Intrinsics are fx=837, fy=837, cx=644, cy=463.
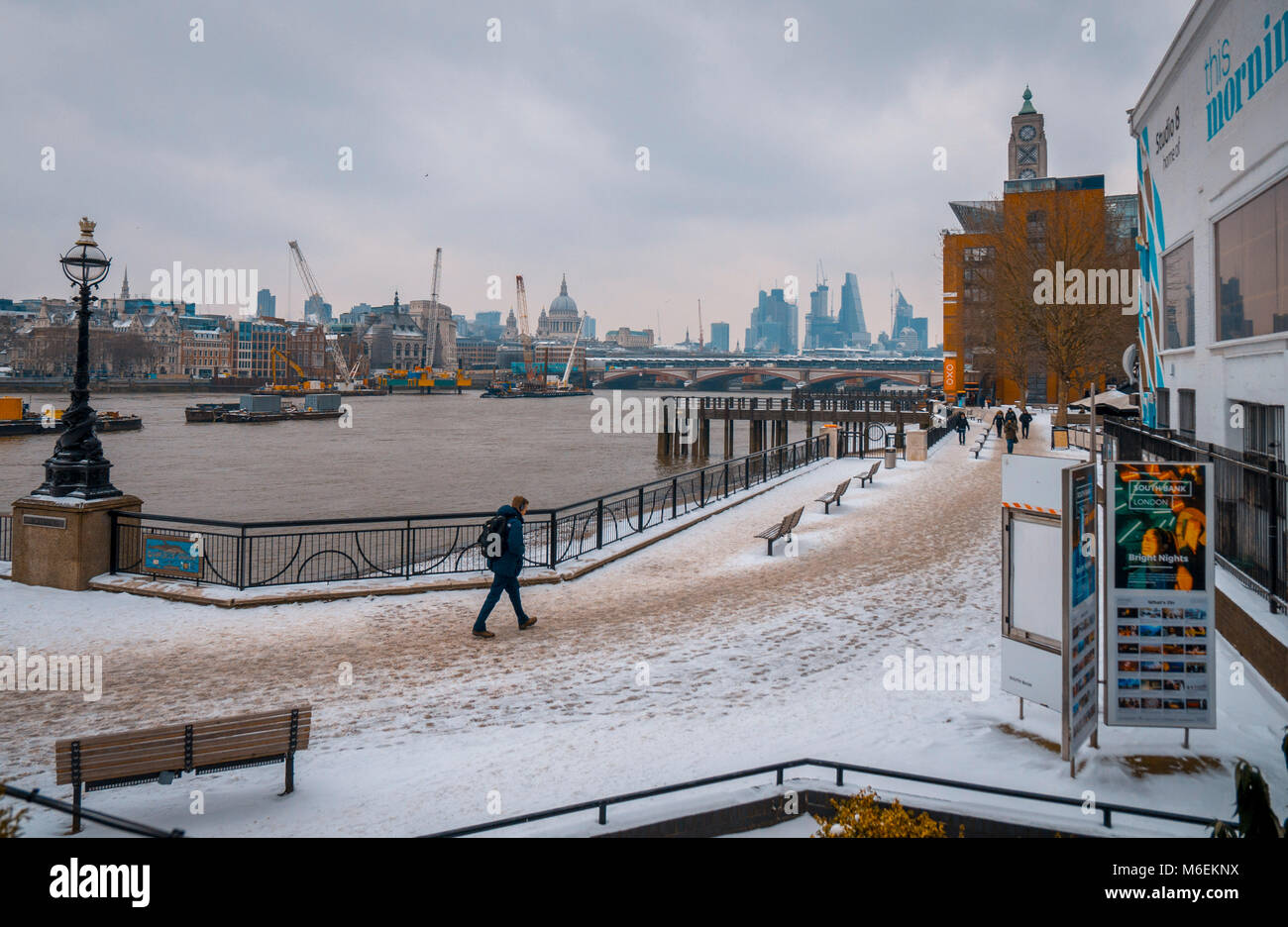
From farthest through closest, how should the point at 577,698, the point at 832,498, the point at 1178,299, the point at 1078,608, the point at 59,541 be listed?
1. the point at 832,498
2. the point at 1178,299
3. the point at 59,541
4. the point at 577,698
5. the point at 1078,608

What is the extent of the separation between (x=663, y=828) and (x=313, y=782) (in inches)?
115

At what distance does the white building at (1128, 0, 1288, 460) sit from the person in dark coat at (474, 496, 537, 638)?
9.44 meters

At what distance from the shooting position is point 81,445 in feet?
42.8

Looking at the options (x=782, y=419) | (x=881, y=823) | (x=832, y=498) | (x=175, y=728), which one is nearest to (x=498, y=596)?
(x=175, y=728)

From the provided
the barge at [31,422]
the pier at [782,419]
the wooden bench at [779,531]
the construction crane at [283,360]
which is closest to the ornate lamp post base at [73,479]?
the wooden bench at [779,531]

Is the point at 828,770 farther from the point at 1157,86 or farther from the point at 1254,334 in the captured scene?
the point at 1157,86

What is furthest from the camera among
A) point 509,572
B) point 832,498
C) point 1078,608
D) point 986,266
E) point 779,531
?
point 986,266

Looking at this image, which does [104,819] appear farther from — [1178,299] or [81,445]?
[1178,299]

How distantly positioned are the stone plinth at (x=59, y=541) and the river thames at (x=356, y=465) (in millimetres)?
14851

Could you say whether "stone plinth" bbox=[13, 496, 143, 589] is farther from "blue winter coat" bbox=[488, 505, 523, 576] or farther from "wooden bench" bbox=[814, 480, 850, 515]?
"wooden bench" bbox=[814, 480, 850, 515]

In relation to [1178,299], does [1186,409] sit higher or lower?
lower

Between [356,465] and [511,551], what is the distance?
4425cm
